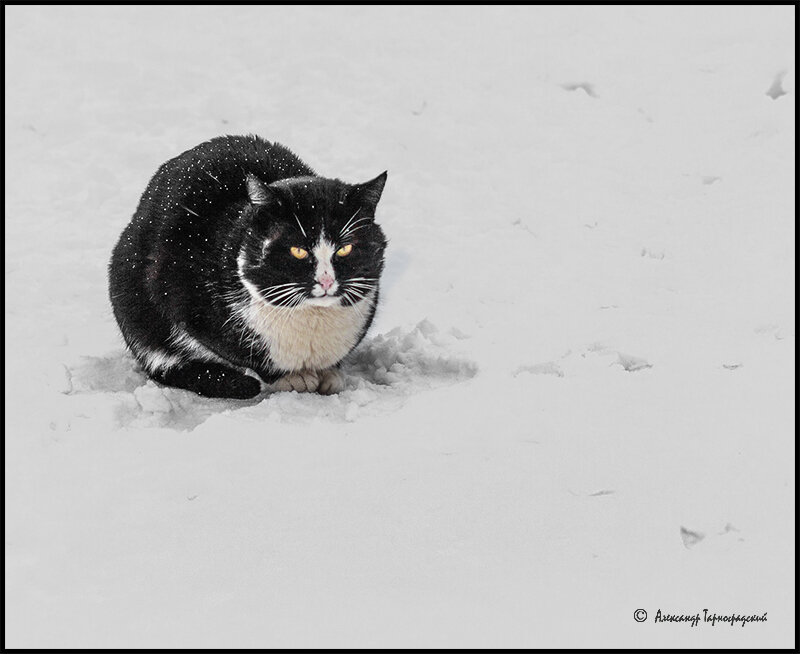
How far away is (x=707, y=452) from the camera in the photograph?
4.64m

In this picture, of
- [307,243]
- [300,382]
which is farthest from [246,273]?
[300,382]

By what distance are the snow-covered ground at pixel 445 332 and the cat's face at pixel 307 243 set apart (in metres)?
0.63

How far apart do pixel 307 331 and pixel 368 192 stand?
80cm

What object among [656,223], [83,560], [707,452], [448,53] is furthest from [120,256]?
[448,53]

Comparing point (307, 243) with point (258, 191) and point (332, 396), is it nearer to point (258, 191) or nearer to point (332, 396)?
point (258, 191)

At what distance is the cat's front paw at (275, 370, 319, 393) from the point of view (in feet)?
17.6

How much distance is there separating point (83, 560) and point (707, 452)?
2.86 metres

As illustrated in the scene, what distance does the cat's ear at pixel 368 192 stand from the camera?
5027mm

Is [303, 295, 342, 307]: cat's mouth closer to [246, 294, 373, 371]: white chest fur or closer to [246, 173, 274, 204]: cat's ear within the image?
[246, 294, 373, 371]: white chest fur

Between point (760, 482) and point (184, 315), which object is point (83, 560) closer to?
point (184, 315)

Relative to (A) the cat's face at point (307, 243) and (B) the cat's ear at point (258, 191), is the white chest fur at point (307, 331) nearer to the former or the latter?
(A) the cat's face at point (307, 243)

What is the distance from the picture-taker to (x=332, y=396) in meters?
5.23

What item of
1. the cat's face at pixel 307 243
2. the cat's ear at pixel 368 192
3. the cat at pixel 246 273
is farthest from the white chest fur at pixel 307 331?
the cat's ear at pixel 368 192

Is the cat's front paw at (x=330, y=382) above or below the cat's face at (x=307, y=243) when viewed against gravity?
below
